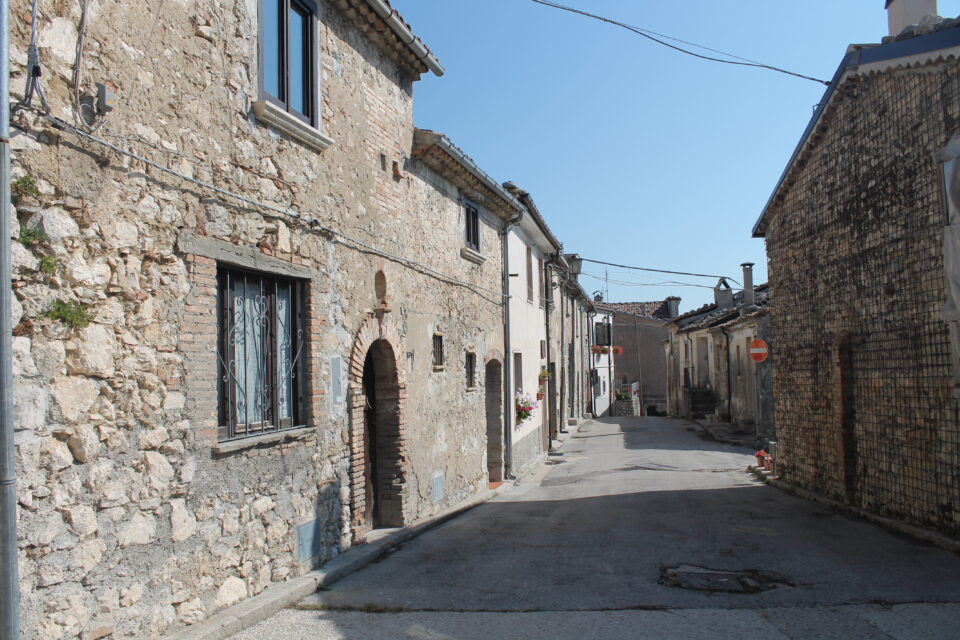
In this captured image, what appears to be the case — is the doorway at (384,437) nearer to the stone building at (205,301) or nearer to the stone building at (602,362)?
the stone building at (205,301)

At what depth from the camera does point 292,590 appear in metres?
6.14

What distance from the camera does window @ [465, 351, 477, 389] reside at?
12.5 meters

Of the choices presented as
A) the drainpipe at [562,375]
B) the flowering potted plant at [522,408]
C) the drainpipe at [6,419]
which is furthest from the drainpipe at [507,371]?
the drainpipe at [6,419]

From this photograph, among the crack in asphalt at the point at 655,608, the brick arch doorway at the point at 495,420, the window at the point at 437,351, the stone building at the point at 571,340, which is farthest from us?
the stone building at the point at 571,340

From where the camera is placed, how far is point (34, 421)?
404 centimetres

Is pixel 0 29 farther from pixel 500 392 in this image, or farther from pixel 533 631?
pixel 500 392

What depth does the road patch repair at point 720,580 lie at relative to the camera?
639 centimetres

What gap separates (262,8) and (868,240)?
7.45 metres

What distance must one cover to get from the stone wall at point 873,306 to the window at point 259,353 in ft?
21.2

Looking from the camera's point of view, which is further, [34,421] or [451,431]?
[451,431]

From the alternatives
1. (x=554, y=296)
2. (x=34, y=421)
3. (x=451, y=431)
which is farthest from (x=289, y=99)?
(x=554, y=296)

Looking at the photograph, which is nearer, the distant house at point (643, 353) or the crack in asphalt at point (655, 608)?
the crack in asphalt at point (655, 608)

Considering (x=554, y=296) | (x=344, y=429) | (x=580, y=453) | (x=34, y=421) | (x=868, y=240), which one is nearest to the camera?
(x=34, y=421)

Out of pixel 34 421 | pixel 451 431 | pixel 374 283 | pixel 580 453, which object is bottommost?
pixel 580 453
